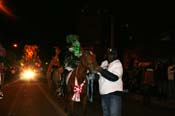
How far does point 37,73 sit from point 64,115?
66374 millimetres

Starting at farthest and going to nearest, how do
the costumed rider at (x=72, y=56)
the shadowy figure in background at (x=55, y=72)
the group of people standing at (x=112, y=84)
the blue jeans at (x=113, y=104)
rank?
the shadowy figure in background at (x=55, y=72), the costumed rider at (x=72, y=56), the blue jeans at (x=113, y=104), the group of people standing at (x=112, y=84)

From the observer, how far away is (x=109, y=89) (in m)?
9.10

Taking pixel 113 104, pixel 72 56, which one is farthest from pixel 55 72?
pixel 113 104

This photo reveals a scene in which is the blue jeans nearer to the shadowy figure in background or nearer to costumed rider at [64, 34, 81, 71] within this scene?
costumed rider at [64, 34, 81, 71]

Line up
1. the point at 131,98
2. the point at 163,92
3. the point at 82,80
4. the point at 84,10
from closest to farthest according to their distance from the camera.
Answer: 1. the point at 82,80
2. the point at 163,92
3. the point at 131,98
4. the point at 84,10

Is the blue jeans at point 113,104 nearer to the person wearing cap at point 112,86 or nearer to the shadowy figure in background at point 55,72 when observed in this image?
the person wearing cap at point 112,86

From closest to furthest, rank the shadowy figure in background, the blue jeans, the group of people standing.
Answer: the group of people standing
the blue jeans
the shadowy figure in background

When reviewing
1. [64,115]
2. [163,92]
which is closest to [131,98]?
[163,92]

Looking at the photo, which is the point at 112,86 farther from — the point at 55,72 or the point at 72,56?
the point at 55,72

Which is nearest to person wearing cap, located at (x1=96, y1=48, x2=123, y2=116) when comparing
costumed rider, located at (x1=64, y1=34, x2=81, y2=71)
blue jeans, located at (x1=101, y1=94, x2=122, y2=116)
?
blue jeans, located at (x1=101, y1=94, x2=122, y2=116)

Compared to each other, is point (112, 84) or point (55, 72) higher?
point (55, 72)

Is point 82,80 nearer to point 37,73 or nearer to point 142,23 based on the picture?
point 142,23

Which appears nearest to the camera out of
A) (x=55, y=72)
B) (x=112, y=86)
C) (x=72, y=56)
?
(x=112, y=86)

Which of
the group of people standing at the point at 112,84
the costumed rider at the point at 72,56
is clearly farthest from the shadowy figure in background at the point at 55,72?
the group of people standing at the point at 112,84
